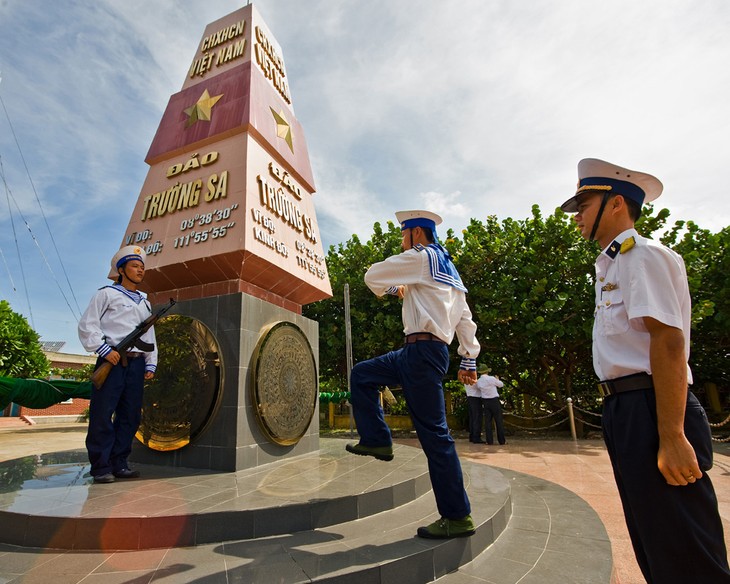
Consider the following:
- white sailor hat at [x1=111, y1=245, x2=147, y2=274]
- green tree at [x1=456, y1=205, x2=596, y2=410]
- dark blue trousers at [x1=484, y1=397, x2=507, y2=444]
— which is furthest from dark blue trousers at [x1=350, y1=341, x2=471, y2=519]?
green tree at [x1=456, y1=205, x2=596, y2=410]

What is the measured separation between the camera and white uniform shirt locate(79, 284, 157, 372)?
354cm

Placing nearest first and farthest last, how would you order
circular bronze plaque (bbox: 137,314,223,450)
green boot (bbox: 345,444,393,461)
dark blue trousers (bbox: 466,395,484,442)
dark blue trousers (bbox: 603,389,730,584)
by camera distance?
1. dark blue trousers (bbox: 603,389,730,584)
2. green boot (bbox: 345,444,393,461)
3. circular bronze plaque (bbox: 137,314,223,450)
4. dark blue trousers (bbox: 466,395,484,442)

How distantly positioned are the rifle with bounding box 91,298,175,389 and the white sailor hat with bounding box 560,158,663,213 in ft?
11.8

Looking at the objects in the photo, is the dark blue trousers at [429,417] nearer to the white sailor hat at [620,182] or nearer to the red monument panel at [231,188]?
the white sailor hat at [620,182]

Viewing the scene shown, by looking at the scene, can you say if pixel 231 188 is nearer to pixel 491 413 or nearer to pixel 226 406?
pixel 226 406

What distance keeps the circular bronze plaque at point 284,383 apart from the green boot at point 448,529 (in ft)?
7.40

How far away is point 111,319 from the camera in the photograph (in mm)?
3740

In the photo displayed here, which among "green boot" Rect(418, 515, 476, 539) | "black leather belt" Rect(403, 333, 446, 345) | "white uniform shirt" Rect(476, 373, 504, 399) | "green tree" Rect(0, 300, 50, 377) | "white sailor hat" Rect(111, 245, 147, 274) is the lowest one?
"green boot" Rect(418, 515, 476, 539)

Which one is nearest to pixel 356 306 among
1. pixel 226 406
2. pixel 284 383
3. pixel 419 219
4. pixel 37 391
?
pixel 37 391

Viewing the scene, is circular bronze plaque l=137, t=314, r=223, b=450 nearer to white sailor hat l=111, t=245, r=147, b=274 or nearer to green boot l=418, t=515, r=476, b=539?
white sailor hat l=111, t=245, r=147, b=274

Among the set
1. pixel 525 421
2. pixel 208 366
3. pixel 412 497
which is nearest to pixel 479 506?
pixel 412 497

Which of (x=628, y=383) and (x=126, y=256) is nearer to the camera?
(x=628, y=383)

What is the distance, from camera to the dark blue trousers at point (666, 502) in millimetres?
1307

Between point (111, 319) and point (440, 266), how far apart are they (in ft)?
9.61
